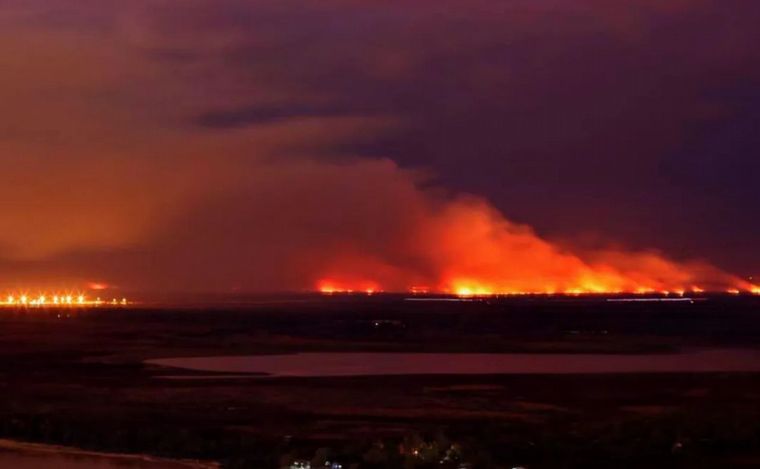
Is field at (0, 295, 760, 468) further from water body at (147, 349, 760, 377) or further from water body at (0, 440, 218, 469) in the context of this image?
water body at (147, 349, 760, 377)

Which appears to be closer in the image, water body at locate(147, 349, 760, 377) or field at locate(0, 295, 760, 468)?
field at locate(0, 295, 760, 468)

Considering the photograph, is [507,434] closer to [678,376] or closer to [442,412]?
[442,412]

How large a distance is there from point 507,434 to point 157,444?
9.02 m

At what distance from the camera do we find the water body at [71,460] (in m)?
25.1

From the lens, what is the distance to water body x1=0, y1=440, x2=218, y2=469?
25.1 metres

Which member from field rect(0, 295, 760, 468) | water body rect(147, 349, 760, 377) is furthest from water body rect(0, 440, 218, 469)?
water body rect(147, 349, 760, 377)

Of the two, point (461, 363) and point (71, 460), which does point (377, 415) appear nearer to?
point (71, 460)

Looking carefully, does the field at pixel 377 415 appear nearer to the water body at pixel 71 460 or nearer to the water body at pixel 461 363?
the water body at pixel 71 460

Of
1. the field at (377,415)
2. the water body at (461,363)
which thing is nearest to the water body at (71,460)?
the field at (377,415)

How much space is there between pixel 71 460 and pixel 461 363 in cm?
3427

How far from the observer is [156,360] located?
60.4m

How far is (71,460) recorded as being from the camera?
85.3 feet

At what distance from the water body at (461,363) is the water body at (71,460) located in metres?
22.8

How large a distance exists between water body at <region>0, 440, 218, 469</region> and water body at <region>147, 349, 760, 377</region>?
22.8 metres
